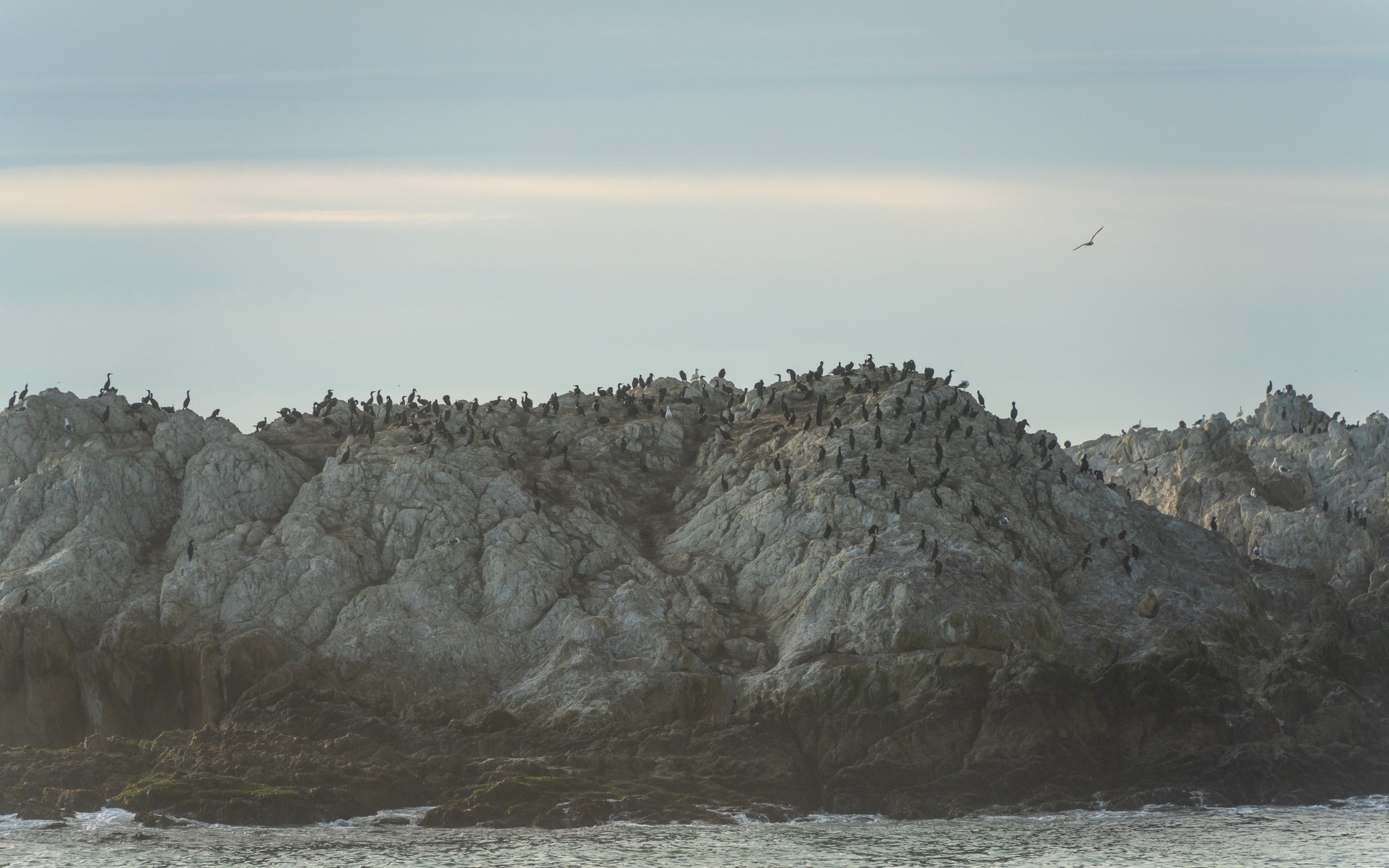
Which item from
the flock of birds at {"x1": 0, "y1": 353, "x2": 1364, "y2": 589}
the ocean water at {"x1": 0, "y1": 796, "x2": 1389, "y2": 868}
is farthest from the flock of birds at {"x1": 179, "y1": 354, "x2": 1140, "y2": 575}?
the ocean water at {"x1": 0, "y1": 796, "x2": 1389, "y2": 868}

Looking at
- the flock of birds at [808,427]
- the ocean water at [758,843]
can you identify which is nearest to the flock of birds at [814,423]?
the flock of birds at [808,427]

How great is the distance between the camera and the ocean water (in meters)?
94.8

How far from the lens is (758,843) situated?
98438 mm

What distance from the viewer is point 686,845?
9781cm

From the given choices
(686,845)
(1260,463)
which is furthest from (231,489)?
(1260,463)

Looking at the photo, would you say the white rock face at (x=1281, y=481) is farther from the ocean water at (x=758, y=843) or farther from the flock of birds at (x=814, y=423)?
the ocean water at (x=758, y=843)

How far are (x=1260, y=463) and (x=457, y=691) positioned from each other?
92.4m

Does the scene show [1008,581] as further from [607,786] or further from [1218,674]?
[607,786]

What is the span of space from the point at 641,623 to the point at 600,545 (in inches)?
437

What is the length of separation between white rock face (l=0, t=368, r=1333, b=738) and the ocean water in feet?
39.3

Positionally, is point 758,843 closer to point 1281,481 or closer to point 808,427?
point 808,427

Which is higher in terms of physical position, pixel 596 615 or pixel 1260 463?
pixel 1260 463

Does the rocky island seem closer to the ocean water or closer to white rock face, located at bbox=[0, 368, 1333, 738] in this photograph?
white rock face, located at bbox=[0, 368, 1333, 738]

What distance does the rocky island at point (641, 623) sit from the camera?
107 meters
